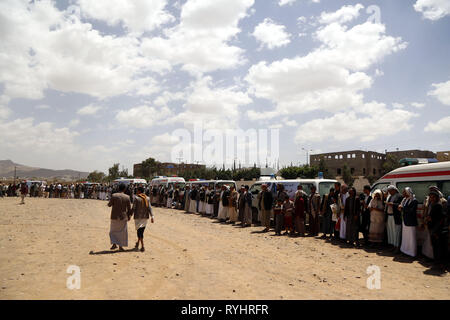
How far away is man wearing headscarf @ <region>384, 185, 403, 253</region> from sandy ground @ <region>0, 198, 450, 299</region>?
53 cm

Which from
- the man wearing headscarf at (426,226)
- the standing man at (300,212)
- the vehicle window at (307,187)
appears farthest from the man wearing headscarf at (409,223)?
the vehicle window at (307,187)

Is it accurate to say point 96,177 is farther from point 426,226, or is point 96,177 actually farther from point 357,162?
point 426,226

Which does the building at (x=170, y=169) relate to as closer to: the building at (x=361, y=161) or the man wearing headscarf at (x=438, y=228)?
the building at (x=361, y=161)

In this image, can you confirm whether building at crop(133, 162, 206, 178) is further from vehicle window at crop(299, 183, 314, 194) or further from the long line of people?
vehicle window at crop(299, 183, 314, 194)

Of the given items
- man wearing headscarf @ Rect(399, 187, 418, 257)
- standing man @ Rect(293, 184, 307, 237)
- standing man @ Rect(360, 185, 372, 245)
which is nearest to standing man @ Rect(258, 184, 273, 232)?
standing man @ Rect(293, 184, 307, 237)

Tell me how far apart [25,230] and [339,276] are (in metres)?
10.9

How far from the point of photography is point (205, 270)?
6.40m

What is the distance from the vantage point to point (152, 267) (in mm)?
6547

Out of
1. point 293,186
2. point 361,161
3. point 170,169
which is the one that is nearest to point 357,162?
point 361,161

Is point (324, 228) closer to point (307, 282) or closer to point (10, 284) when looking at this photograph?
point (307, 282)

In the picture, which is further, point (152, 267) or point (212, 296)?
point (152, 267)

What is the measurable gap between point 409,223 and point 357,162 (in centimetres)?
7974

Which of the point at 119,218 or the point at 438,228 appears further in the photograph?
the point at 119,218
